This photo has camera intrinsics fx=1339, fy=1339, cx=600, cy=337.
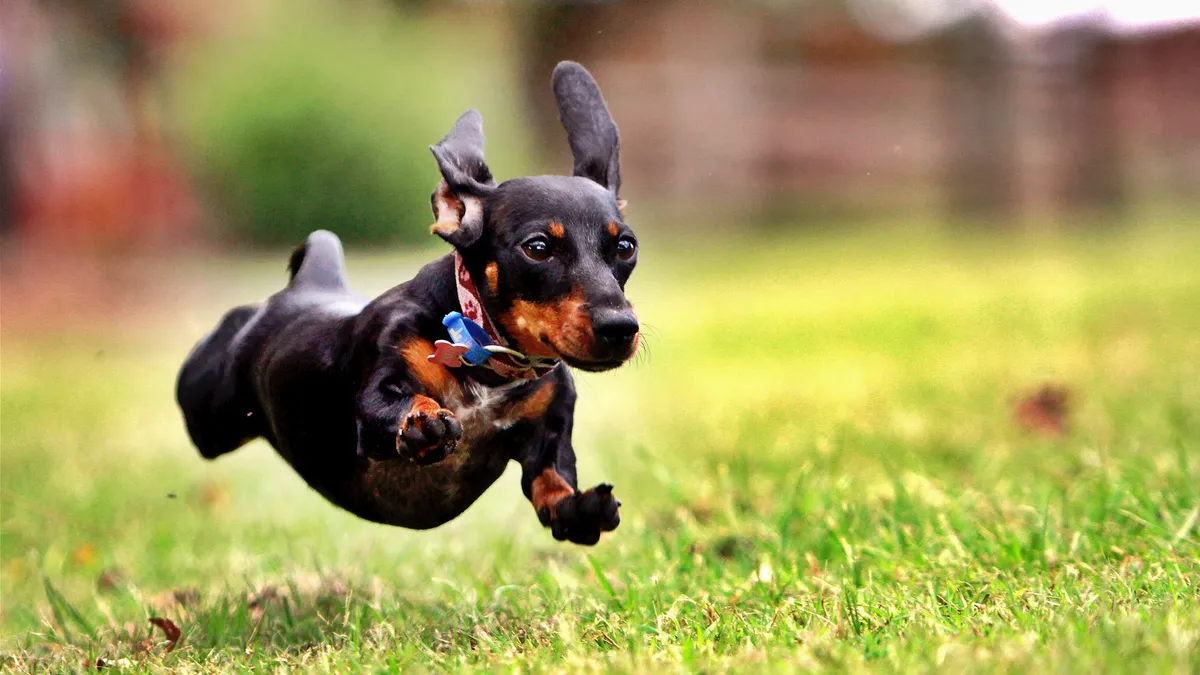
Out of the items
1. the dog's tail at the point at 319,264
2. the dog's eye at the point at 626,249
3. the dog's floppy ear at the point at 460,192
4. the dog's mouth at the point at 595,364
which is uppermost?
the dog's floppy ear at the point at 460,192

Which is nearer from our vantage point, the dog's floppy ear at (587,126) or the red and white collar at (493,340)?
the red and white collar at (493,340)

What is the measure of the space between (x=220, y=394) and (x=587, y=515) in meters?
1.08

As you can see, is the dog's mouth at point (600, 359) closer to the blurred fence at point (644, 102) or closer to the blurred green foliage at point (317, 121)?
the blurred green foliage at point (317, 121)

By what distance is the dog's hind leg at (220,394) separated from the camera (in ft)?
9.40

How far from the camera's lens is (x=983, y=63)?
50.4ft

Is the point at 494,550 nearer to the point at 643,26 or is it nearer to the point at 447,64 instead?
the point at 447,64

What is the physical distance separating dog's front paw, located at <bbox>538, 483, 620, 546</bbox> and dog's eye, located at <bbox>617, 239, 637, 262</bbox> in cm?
39

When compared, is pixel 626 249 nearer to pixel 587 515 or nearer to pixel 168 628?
pixel 587 515

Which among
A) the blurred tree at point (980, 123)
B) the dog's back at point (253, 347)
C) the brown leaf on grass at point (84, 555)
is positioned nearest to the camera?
the dog's back at point (253, 347)

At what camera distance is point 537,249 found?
2186 mm

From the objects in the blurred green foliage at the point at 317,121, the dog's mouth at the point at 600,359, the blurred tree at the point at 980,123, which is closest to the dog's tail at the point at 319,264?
the dog's mouth at the point at 600,359

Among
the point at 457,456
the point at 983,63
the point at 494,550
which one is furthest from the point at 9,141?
the point at 457,456

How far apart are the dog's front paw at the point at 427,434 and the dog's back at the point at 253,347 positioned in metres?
0.51

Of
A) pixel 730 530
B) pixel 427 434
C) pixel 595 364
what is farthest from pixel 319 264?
pixel 730 530
